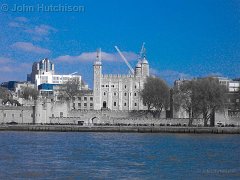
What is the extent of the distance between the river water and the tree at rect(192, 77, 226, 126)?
33595mm

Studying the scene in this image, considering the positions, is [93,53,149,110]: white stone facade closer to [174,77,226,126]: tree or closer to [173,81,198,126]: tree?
[173,81,198,126]: tree

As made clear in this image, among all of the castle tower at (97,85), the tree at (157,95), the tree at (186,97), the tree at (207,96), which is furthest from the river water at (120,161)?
the castle tower at (97,85)

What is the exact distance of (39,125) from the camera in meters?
102

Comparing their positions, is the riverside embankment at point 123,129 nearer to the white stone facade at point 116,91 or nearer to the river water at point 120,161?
the river water at point 120,161

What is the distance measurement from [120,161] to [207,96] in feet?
171

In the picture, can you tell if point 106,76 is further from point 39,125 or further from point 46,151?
point 46,151

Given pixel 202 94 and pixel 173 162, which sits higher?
pixel 202 94

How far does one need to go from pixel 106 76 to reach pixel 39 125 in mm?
36784

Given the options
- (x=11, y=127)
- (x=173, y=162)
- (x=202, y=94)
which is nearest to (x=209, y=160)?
(x=173, y=162)

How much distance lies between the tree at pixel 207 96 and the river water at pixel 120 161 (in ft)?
110

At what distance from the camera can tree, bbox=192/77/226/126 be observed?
9706 cm

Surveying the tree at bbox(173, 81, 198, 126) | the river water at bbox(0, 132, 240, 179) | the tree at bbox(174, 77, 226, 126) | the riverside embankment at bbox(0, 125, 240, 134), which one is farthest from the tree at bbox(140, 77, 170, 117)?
the river water at bbox(0, 132, 240, 179)

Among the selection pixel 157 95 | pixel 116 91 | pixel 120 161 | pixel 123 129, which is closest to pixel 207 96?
pixel 123 129

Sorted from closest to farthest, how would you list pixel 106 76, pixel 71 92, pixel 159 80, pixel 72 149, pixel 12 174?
1. pixel 12 174
2. pixel 72 149
3. pixel 159 80
4. pixel 106 76
5. pixel 71 92
